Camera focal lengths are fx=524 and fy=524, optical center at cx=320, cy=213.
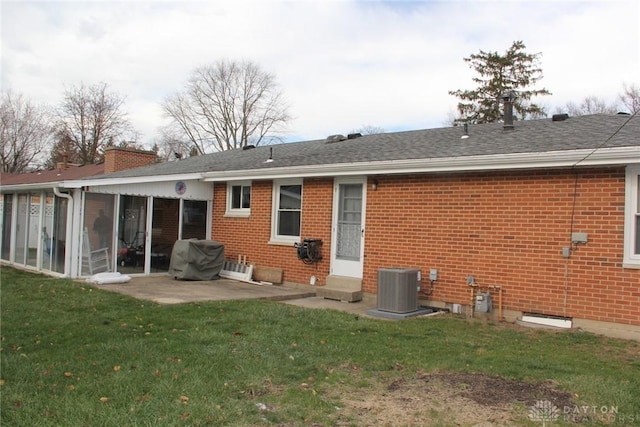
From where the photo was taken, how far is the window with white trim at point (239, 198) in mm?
13258

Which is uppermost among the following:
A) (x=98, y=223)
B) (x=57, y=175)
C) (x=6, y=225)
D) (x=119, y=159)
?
(x=57, y=175)

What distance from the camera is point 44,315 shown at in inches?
302

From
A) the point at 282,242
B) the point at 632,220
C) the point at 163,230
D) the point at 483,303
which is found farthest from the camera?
the point at 163,230

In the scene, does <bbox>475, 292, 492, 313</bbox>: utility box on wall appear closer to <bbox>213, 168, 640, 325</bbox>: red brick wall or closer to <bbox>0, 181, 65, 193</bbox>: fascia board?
<bbox>213, 168, 640, 325</bbox>: red brick wall

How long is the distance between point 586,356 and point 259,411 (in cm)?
414

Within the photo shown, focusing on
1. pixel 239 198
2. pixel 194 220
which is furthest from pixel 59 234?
pixel 239 198

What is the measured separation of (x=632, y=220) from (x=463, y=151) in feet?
9.25

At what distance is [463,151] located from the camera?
914 centimetres

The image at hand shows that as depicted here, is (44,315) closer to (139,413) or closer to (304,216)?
(139,413)

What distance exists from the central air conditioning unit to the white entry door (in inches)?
64.8

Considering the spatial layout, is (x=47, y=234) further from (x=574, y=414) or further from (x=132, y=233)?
(x=574, y=414)

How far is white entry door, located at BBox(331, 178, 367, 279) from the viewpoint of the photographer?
424 inches

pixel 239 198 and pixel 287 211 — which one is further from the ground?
pixel 239 198

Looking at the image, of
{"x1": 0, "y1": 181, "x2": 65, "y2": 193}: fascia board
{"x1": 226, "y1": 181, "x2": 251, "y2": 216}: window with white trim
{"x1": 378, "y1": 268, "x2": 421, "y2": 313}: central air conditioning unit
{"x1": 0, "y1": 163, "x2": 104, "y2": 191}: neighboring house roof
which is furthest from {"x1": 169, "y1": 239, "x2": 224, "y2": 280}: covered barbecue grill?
{"x1": 0, "y1": 163, "x2": 104, "y2": 191}: neighboring house roof
